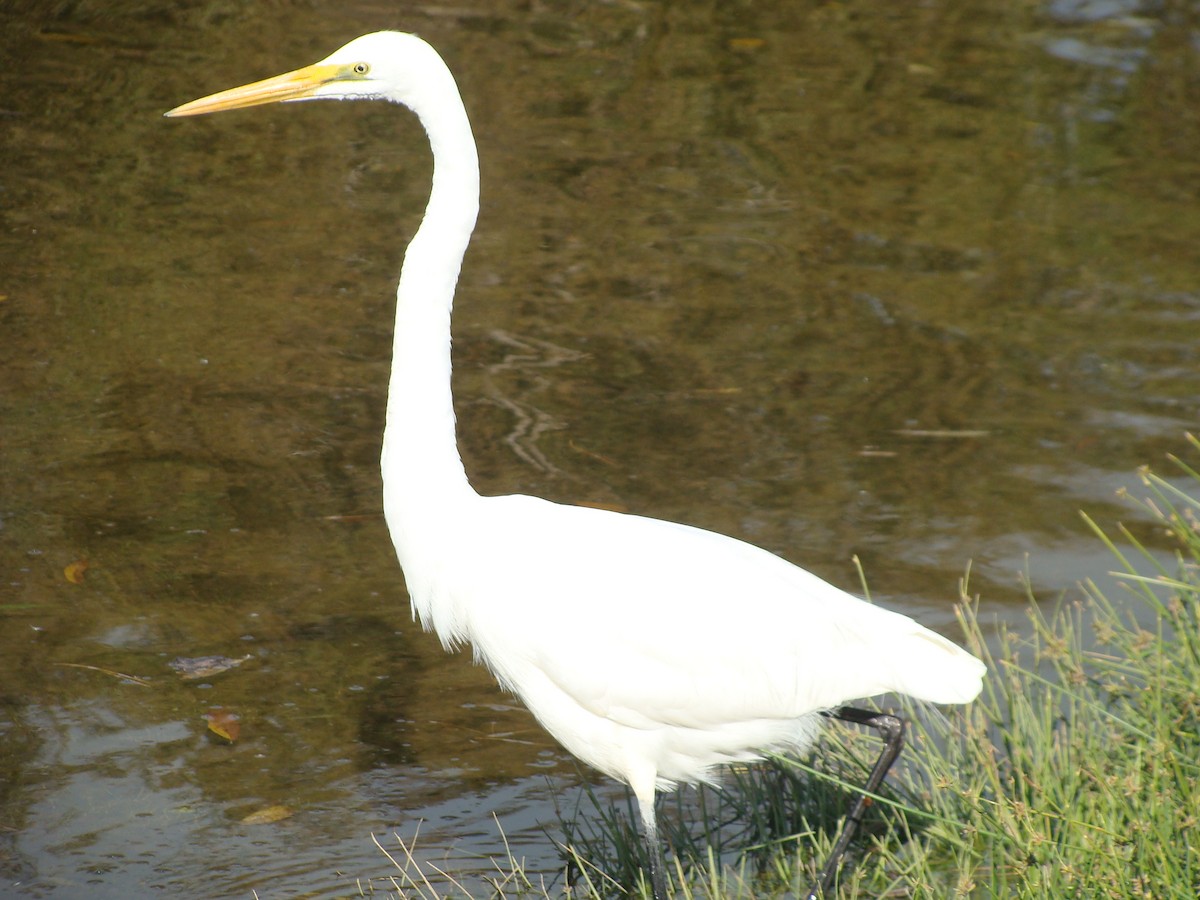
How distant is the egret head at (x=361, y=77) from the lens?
2.93 metres

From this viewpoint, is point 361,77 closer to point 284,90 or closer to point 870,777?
point 284,90

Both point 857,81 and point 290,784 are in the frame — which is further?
point 857,81

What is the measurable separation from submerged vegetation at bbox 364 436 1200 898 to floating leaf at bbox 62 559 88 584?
5.10ft

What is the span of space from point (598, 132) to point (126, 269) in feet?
9.37

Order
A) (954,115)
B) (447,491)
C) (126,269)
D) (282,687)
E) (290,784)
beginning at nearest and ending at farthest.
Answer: (447,491) → (290,784) → (282,687) → (126,269) → (954,115)

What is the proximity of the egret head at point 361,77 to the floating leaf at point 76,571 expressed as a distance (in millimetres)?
1940

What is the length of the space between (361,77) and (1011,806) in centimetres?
195

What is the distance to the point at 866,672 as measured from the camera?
10.2ft

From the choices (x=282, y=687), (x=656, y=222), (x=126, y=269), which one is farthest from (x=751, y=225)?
(x=282, y=687)

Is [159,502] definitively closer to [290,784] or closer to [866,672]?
[290,784]

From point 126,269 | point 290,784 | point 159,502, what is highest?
point 126,269

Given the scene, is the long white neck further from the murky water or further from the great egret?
the murky water

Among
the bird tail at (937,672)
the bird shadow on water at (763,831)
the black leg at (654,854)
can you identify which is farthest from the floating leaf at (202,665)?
the bird tail at (937,672)

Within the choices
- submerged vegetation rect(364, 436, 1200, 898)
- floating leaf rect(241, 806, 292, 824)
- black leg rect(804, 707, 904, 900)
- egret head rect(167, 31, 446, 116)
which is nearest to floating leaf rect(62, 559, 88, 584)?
floating leaf rect(241, 806, 292, 824)
